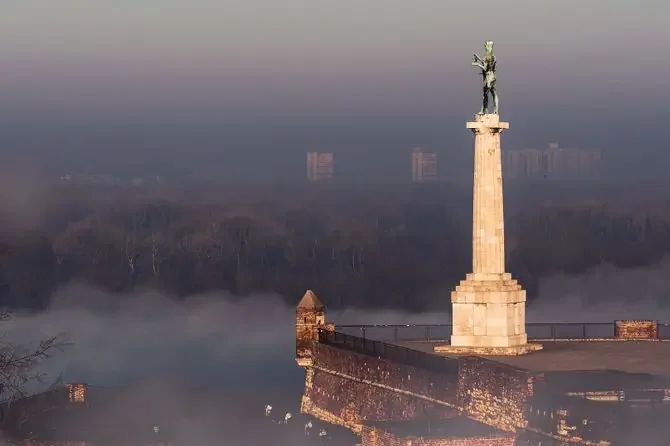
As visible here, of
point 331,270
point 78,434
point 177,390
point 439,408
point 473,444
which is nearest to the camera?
point 473,444

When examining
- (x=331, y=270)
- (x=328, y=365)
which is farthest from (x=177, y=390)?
(x=331, y=270)

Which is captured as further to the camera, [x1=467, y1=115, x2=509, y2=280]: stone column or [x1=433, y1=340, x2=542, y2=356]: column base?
[x1=467, y1=115, x2=509, y2=280]: stone column

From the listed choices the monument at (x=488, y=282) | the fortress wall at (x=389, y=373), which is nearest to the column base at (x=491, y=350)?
the monument at (x=488, y=282)

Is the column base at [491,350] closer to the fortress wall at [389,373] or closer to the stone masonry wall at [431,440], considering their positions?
the fortress wall at [389,373]

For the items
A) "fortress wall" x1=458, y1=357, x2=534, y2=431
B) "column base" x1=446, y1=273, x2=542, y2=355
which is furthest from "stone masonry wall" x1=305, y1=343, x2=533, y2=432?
"column base" x1=446, y1=273, x2=542, y2=355

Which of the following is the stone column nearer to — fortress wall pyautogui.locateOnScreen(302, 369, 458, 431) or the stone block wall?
fortress wall pyautogui.locateOnScreen(302, 369, 458, 431)

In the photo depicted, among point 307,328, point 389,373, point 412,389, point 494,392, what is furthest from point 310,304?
point 494,392

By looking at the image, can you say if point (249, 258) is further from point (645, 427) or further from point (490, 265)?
point (645, 427)
